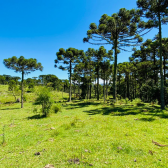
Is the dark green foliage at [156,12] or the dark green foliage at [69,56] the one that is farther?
the dark green foliage at [69,56]

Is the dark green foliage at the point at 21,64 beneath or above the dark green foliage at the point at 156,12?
beneath

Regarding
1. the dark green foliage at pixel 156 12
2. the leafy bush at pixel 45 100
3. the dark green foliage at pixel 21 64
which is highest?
the dark green foliage at pixel 156 12

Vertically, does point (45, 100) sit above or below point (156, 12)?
below

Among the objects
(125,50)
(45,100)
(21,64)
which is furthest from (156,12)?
(21,64)

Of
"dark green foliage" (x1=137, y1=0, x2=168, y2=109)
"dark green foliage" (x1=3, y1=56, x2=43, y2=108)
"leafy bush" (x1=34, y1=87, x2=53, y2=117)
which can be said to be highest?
"dark green foliage" (x1=137, y1=0, x2=168, y2=109)

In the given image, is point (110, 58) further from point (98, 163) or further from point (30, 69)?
point (98, 163)

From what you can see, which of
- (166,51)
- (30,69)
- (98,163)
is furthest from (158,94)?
(30,69)

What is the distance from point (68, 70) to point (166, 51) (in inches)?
835

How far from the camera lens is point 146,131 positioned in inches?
232

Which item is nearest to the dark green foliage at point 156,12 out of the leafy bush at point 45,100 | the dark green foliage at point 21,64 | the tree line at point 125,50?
the tree line at point 125,50

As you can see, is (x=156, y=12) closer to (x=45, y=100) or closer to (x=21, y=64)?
(x=45, y=100)

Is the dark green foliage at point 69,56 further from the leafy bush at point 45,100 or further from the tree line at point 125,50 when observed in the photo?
the leafy bush at point 45,100

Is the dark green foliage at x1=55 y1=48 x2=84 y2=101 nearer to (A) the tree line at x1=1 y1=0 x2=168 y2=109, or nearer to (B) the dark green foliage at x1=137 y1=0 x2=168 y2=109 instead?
(A) the tree line at x1=1 y1=0 x2=168 y2=109

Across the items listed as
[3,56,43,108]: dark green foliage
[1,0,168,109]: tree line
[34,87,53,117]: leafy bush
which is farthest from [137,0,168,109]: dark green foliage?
[3,56,43,108]: dark green foliage
